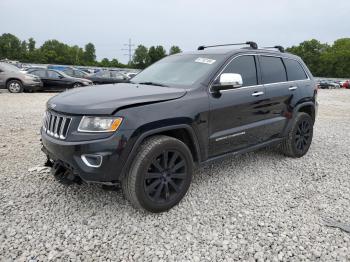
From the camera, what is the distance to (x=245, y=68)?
4.12 meters

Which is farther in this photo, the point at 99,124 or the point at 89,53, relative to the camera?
the point at 89,53

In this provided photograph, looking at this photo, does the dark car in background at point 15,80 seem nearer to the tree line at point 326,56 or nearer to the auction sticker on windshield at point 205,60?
the auction sticker on windshield at point 205,60

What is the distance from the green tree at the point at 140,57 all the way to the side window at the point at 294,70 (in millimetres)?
86669

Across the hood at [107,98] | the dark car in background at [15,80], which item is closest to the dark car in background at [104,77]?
the dark car in background at [15,80]

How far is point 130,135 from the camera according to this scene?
2.88 metres

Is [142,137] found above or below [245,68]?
below

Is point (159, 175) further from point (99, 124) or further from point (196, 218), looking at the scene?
point (99, 124)

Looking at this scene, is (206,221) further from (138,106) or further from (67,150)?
(67,150)

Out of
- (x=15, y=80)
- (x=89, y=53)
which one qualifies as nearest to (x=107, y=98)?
(x=15, y=80)

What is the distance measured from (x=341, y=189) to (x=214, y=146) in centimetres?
181

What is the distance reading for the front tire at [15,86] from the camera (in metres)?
14.1

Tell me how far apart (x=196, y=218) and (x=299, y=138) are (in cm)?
274

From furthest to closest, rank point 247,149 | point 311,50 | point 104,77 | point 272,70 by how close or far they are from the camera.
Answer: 1. point 311,50
2. point 104,77
3. point 272,70
4. point 247,149

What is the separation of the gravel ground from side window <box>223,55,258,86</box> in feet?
4.30
